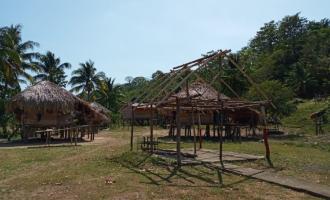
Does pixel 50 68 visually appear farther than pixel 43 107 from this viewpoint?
Yes

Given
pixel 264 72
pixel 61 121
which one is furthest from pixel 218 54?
pixel 264 72

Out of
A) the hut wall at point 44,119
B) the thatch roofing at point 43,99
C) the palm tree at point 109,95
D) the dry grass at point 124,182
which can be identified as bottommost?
the dry grass at point 124,182

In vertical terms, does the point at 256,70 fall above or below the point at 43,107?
above

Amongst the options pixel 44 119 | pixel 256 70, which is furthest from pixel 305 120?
pixel 44 119

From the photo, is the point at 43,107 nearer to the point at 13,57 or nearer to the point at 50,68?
the point at 13,57

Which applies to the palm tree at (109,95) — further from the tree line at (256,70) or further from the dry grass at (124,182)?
the dry grass at (124,182)

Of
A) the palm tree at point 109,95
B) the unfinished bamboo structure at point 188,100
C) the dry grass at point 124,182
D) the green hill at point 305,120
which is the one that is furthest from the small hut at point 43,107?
the palm tree at point 109,95

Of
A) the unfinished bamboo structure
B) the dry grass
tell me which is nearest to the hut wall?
the unfinished bamboo structure

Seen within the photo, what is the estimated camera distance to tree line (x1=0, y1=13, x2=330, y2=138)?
3734 cm

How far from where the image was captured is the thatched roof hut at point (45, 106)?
28584 mm

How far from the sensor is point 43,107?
28641 millimetres

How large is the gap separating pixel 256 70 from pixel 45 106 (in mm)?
41850

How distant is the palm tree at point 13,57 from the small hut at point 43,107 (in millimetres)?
4325

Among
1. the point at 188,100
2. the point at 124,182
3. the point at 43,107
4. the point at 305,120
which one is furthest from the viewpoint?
the point at 305,120
